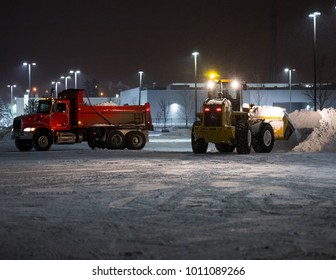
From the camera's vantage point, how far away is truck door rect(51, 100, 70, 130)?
34312 mm

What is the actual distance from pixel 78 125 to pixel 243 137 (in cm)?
1061

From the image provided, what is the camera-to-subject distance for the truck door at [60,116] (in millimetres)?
34312

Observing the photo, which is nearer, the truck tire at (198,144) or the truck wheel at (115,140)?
the truck tire at (198,144)

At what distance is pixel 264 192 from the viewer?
48.0ft

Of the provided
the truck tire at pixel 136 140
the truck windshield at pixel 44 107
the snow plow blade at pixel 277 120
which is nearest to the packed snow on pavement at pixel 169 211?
the snow plow blade at pixel 277 120

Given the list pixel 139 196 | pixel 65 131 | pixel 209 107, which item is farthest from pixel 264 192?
pixel 65 131

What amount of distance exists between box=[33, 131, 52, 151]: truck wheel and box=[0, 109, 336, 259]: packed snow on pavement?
1040 centimetres

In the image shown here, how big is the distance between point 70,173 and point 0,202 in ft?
21.3

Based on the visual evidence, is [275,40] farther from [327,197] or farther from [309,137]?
[327,197]

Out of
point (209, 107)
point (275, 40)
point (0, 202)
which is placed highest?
point (275, 40)

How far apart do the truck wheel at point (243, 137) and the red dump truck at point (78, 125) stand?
8.55 m

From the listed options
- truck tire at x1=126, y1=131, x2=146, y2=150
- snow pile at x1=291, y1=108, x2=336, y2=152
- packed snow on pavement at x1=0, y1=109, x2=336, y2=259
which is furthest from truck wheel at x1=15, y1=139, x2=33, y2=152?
snow pile at x1=291, y1=108, x2=336, y2=152

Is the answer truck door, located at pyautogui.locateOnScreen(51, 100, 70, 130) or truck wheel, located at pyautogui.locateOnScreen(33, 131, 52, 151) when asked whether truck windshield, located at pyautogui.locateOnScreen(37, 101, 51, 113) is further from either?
→ truck wheel, located at pyautogui.locateOnScreen(33, 131, 52, 151)

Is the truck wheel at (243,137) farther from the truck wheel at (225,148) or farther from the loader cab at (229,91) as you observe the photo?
the truck wheel at (225,148)
